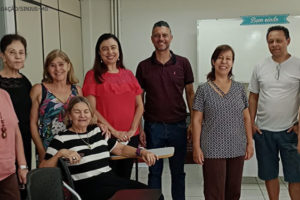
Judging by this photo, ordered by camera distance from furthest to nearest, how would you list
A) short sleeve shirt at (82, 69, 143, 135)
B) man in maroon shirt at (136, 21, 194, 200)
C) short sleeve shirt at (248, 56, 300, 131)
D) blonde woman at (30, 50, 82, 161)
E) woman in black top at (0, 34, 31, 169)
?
man in maroon shirt at (136, 21, 194, 200)
short sleeve shirt at (248, 56, 300, 131)
short sleeve shirt at (82, 69, 143, 135)
blonde woman at (30, 50, 82, 161)
woman in black top at (0, 34, 31, 169)

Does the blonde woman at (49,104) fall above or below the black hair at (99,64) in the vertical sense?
below

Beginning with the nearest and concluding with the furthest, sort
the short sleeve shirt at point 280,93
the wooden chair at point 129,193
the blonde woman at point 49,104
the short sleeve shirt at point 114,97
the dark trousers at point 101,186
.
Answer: the wooden chair at point 129,193, the dark trousers at point 101,186, the blonde woman at point 49,104, the short sleeve shirt at point 114,97, the short sleeve shirt at point 280,93

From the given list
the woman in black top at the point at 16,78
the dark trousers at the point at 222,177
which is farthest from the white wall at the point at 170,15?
the woman in black top at the point at 16,78

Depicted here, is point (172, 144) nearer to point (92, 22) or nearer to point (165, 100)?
point (165, 100)

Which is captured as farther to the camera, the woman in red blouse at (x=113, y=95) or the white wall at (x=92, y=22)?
the white wall at (x=92, y=22)

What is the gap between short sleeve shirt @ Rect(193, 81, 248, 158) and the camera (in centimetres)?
222

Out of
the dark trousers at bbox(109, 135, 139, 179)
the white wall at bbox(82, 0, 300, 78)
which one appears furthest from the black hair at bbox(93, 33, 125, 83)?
the white wall at bbox(82, 0, 300, 78)

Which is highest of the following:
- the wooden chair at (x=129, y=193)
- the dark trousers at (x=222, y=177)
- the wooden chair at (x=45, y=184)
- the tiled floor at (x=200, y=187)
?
the wooden chair at (x=45, y=184)

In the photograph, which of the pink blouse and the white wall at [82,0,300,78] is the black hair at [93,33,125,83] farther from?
the white wall at [82,0,300,78]

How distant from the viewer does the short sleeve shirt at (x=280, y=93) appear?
2.48m

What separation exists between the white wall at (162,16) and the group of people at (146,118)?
208 cm

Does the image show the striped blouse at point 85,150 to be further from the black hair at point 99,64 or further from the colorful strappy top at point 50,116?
the black hair at point 99,64

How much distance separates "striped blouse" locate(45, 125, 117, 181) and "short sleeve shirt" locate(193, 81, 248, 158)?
74cm

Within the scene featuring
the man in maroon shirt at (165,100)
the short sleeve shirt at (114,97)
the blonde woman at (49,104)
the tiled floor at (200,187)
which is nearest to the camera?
the blonde woman at (49,104)
